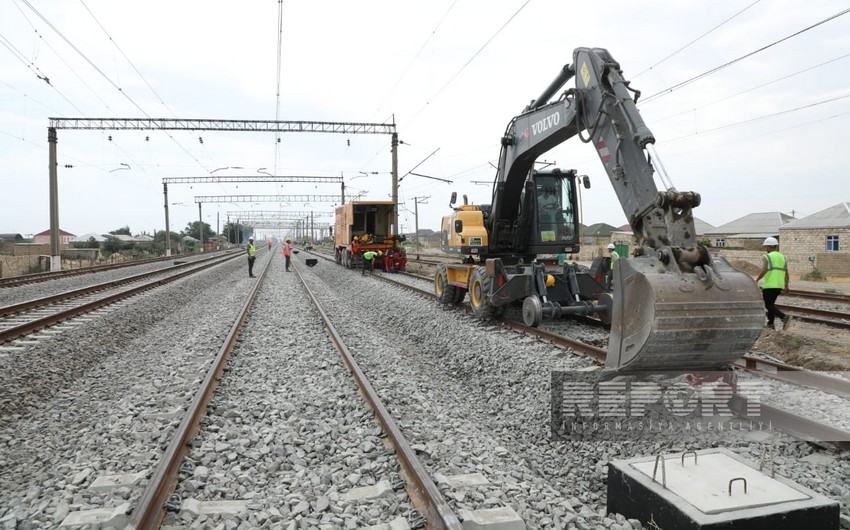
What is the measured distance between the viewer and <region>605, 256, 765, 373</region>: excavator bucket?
4320 mm

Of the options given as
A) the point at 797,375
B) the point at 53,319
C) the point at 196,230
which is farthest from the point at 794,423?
the point at 196,230

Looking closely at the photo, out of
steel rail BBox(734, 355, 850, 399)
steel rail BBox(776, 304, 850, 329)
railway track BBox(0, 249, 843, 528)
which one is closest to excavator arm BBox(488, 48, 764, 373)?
railway track BBox(0, 249, 843, 528)

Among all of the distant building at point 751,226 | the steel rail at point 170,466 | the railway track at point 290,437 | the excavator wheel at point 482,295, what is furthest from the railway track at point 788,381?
the distant building at point 751,226

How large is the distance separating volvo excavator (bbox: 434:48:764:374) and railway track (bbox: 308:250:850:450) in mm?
575

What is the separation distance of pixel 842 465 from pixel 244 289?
55.1 ft

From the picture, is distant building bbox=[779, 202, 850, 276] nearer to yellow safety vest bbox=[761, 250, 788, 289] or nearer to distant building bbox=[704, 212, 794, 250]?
yellow safety vest bbox=[761, 250, 788, 289]

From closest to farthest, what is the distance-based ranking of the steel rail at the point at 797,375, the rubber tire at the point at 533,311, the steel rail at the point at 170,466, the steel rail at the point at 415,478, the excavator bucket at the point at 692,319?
the steel rail at the point at 415,478
the steel rail at the point at 170,466
the excavator bucket at the point at 692,319
the steel rail at the point at 797,375
the rubber tire at the point at 533,311

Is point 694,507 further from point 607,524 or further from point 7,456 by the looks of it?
point 7,456

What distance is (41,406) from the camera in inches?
230

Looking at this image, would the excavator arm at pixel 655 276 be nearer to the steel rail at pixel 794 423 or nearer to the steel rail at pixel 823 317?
the steel rail at pixel 794 423

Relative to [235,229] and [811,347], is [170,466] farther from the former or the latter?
[235,229]

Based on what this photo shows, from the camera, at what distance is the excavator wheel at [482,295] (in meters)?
9.51

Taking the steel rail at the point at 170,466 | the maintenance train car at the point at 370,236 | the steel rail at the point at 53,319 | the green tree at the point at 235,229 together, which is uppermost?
the green tree at the point at 235,229

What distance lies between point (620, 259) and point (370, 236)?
21951 mm
